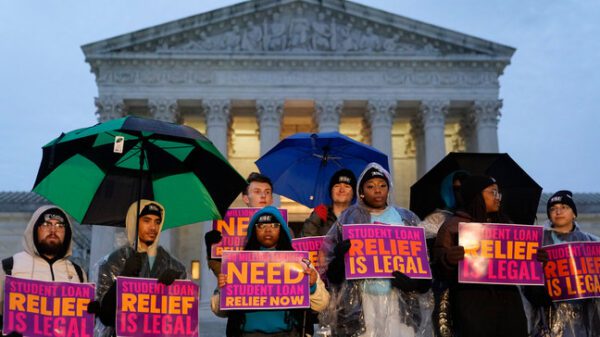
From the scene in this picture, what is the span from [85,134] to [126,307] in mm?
2196

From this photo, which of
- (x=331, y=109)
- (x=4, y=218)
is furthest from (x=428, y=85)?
(x=4, y=218)

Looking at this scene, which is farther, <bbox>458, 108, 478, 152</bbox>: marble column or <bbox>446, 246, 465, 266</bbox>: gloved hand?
<bbox>458, 108, 478, 152</bbox>: marble column

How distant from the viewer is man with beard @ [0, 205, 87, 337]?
6.78 metres

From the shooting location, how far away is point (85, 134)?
7.30 m

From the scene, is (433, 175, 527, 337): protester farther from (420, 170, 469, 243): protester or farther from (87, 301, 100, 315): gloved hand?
(87, 301, 100, 315): gloved hand

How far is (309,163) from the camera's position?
1105 cm

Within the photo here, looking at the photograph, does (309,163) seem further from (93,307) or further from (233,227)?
(93,307)

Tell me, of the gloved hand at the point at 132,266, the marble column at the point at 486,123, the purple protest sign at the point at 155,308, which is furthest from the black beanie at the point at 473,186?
the marble column at the point at 486,123

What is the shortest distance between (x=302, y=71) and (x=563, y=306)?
29.5 metres

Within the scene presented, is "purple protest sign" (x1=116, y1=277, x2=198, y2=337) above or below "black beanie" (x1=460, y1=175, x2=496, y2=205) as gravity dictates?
below

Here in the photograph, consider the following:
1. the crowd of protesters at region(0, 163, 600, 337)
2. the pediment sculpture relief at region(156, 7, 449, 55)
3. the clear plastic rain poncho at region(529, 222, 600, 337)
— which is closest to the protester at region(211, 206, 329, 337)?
the crowd of protesters at region(0, 163, 600, 337)

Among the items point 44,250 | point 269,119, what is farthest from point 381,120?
point 44,250

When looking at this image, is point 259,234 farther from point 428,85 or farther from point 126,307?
point 428,85

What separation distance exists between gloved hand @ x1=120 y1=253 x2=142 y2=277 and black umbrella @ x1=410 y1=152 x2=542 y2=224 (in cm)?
451
